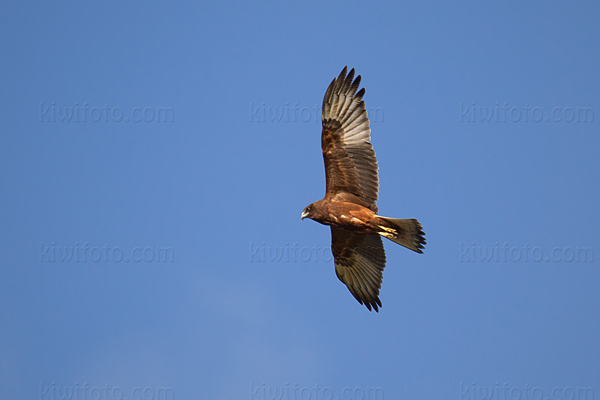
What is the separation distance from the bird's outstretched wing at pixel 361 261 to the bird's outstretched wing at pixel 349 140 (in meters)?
1.44

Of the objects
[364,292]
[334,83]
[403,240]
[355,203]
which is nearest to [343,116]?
[334,83]

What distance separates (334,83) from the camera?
14055 mm

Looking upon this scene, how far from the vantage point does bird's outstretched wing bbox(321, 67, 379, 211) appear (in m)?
13.9

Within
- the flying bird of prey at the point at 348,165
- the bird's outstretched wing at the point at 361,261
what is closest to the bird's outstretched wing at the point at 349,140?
the flying bird of prey at the point at 348,165

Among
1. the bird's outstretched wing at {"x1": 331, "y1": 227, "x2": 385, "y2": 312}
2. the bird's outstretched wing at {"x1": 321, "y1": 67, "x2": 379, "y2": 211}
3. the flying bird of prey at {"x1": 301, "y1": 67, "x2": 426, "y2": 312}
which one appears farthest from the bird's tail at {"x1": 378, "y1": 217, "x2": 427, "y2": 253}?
the bird's outstretched wing at {"x1": 331, "y1": 227, "x2": 385, "y2": 312}

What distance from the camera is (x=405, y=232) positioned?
13.2 metres

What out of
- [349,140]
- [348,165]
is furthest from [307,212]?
[349,140]

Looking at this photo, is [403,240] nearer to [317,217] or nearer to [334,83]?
[317,217]

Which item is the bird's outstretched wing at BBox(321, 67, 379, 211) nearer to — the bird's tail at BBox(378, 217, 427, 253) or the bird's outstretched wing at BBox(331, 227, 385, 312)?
the bird's tail at BBox(378, 217, 427, 253)

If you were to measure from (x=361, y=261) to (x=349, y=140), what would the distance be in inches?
122

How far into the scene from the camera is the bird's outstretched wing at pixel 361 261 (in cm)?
1515

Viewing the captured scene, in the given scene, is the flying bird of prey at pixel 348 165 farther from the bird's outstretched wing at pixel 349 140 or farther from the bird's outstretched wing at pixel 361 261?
the bird's outstretched wing at pixel 361 261

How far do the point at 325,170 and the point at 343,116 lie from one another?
122 cm

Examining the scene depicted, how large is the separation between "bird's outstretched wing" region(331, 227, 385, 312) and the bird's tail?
1.54m
